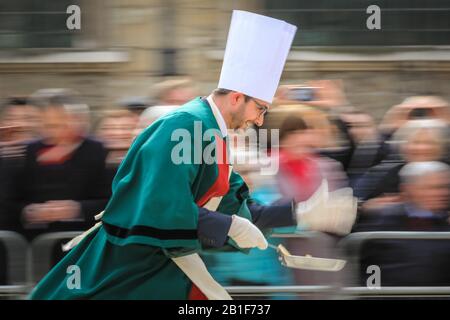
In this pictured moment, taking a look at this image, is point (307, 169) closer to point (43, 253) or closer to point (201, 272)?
point (201, 272)

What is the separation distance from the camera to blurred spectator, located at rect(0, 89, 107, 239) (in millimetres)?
5254

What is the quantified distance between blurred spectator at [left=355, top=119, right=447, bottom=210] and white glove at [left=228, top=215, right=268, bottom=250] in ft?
3.76

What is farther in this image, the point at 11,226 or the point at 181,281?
the point at 11,226

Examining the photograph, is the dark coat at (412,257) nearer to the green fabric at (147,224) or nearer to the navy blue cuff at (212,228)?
the green fabric at (147,224)

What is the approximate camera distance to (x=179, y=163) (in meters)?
4.20

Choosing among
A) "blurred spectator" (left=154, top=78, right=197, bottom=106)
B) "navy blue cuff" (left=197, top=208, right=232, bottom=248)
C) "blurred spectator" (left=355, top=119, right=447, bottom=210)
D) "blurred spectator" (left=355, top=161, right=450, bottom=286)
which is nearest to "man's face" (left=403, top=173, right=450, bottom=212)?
"blurred spectator" (left=355, top=161, right=450, bottom=286)

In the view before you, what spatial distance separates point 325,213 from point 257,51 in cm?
83

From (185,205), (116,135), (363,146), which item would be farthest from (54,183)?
(363,146)

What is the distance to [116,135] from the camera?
5.59 m

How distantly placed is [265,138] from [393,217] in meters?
0.82

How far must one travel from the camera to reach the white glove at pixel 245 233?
4.30 m

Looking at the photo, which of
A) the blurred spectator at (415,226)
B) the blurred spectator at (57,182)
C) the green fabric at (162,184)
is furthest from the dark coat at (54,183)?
the blurred spectator at (415,226)

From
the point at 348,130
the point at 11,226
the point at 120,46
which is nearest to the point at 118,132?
the point at 11,226
